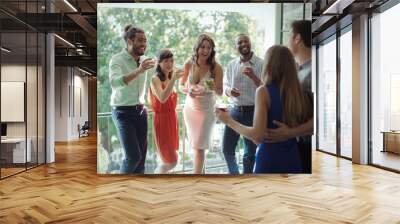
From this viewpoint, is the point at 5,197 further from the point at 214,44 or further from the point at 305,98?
the point at 305,98

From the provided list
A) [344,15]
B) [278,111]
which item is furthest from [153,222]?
[344,15]

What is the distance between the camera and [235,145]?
19.9 ft

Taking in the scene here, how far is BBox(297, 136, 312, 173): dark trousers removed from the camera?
595 cm

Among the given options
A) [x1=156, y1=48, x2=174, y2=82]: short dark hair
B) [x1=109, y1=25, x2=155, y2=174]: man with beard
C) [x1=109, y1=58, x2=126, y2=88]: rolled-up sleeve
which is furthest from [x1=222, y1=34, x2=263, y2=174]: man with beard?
[x1=109, y1=58, x2=126, y2=88]: rolled-up sleeve

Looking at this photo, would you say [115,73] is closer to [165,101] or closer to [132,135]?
[165,101]

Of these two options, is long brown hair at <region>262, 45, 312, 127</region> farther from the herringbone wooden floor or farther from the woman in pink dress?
the herringbone wooden floor

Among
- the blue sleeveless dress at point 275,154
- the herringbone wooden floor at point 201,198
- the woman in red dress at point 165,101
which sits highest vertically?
the woman in red dress at point 165,101

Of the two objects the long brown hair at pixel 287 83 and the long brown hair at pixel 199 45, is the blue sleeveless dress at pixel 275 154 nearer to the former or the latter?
the long brown hair at pixel 287 83

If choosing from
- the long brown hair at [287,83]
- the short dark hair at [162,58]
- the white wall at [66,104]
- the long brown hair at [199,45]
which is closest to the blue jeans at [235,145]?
the long brown hair at [287,83]

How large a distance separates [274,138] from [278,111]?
410mm

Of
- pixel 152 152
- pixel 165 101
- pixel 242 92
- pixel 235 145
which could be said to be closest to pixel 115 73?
pixel 165 101

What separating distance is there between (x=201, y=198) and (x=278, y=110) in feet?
5.92

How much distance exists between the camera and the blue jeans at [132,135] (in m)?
6.11

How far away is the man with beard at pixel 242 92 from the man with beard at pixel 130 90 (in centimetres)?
128
